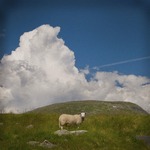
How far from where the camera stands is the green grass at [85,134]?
66.8 feet

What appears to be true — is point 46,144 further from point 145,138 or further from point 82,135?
point 145,138

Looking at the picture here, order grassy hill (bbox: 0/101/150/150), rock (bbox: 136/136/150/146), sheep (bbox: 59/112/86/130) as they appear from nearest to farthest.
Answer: grassy hill (bbox: 0/101/150/150)
rock (bbox: 136/136/150/146)
sheep (bbox: 59/112/86/130)

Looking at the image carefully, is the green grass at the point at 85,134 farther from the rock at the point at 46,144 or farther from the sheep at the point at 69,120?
the sheep at the point at 69,120

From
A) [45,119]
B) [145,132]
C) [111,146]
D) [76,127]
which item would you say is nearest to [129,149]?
[111,146]

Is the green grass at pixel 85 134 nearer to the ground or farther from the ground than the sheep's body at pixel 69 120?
nearer to the ground

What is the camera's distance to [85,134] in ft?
73.1

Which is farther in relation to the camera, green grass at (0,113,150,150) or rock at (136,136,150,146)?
rock at (136,136,150,146)

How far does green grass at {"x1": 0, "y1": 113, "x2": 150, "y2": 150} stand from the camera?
2038cm

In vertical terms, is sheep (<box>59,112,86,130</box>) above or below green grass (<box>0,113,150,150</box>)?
above

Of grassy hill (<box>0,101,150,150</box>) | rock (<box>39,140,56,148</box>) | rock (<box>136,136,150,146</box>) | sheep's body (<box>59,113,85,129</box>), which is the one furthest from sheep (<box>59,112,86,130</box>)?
rock (<box>39,140,56,148</box>)

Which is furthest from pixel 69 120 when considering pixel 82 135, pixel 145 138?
pixel 145 138

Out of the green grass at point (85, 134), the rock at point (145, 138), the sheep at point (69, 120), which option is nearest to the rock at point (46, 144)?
the green grass at point (85, 134)

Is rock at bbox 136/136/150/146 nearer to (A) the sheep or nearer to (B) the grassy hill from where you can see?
(B) the grassy hill

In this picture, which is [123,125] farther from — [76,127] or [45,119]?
[45,119]
